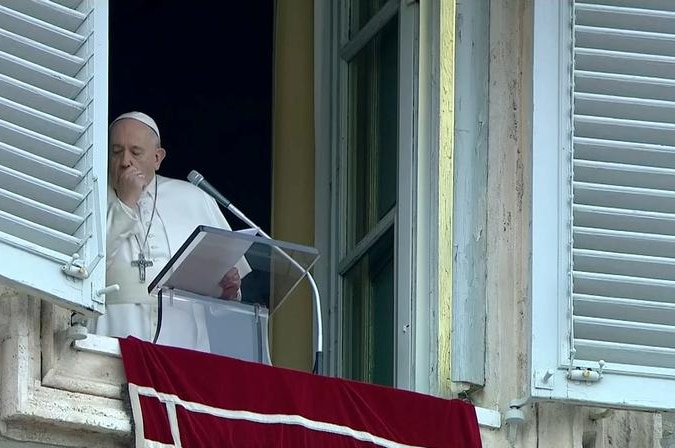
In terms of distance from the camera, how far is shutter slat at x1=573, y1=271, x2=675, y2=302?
24.8ft

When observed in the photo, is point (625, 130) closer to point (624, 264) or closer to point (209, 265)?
point (624, 264)

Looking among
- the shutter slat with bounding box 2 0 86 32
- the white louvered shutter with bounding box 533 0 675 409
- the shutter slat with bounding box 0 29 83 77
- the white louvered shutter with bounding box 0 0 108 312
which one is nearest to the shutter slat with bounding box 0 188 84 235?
the white louvered shutter with bounding box 0 0 108 312

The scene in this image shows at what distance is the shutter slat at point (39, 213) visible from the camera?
22.9 ft

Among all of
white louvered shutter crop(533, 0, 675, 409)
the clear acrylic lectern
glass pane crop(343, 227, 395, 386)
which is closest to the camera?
the clear acrylic lectern

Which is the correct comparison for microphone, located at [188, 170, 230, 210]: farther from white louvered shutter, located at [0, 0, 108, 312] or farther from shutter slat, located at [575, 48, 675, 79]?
shutter slat, located at [575, 48, 675, 79]

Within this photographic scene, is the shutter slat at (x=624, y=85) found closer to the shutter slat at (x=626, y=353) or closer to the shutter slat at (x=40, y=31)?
the shutter slat at (x=626, y=353)

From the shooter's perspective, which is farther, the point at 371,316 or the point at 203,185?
the point at 371,316

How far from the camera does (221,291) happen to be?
7516 millimetres

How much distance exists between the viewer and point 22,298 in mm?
6977

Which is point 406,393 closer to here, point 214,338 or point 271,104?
point 214,338

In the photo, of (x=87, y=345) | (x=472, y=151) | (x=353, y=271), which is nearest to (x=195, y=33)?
(x=353, y=271)

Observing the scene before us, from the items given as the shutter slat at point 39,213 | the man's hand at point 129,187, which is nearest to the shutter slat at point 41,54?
the shutter slat at point 39,213

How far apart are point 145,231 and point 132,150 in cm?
27

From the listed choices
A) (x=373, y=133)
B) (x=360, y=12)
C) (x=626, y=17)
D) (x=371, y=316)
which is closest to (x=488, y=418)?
(x=371, y=316)
